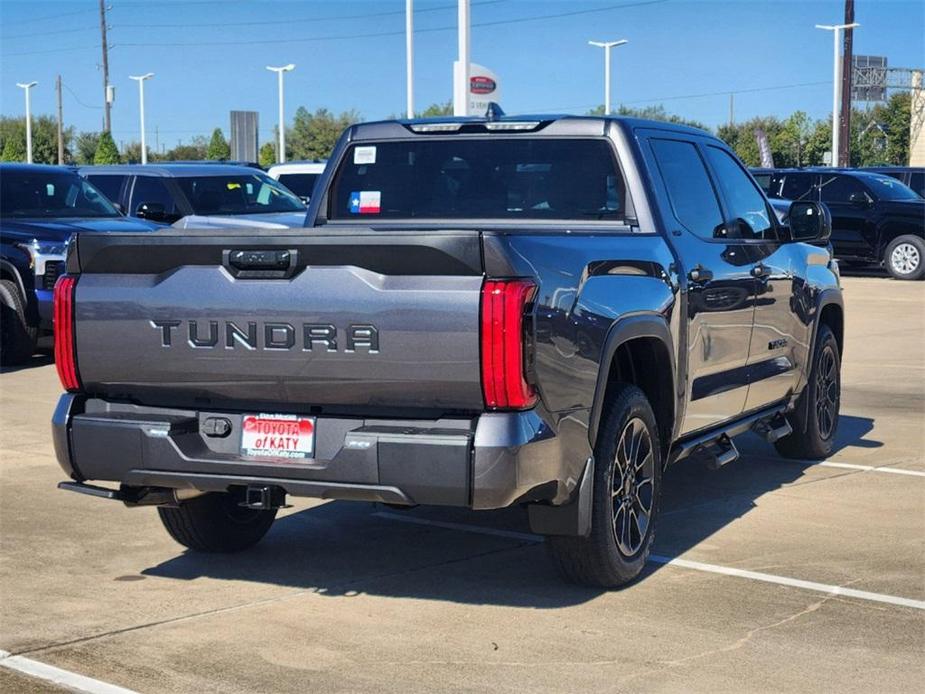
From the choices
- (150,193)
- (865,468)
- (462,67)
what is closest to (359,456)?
(865,468)

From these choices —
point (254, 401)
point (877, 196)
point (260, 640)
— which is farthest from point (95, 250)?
point (877, 196)

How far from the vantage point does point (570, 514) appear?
5.60 meters

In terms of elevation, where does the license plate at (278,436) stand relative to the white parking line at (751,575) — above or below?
above

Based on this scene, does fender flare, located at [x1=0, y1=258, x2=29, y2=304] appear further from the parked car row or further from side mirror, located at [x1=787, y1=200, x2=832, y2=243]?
side mirror, located at [x1=787, y1=200, x2=832, y2=243]

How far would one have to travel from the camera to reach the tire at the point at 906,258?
2534 cm

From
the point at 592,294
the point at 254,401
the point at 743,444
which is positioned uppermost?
the point at 592,294

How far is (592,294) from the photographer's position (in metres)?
5.71

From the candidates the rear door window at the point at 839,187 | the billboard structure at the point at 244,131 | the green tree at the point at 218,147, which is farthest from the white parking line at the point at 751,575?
the green tree at the point at 218,147

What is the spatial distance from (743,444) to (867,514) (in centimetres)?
232

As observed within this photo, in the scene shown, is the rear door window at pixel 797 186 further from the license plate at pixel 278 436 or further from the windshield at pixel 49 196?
the license plate at pixel 278 436

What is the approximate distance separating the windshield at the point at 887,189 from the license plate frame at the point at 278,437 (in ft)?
71.4

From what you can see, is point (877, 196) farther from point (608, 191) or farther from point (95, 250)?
point (95, 250)

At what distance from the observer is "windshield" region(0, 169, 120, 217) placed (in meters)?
15.2

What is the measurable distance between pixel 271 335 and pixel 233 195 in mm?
12986
